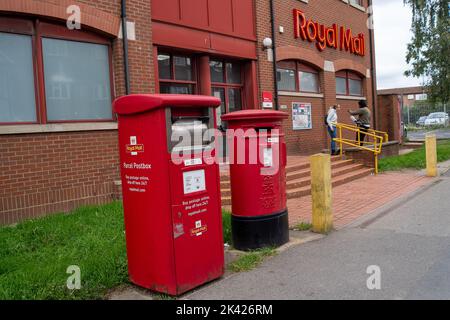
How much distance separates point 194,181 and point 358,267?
207cm

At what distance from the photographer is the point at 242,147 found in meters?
5.49

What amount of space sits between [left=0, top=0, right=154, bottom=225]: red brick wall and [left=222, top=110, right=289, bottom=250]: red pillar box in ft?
12.1

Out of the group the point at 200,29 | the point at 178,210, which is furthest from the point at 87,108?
the point at 178,210

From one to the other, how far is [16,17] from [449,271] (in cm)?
738

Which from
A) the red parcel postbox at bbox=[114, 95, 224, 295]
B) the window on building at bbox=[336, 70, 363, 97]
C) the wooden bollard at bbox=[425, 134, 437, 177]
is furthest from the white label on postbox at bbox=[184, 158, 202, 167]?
the window on building at bbox=[336, 70, 363, 97]

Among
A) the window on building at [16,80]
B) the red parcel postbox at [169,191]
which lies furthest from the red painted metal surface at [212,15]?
the red parcel postbox at [169,191]

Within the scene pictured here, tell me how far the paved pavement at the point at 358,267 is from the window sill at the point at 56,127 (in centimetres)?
457

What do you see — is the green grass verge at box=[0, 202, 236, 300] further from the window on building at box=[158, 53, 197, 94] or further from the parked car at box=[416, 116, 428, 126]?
the parked car at box=[416, 116, 428, 126]

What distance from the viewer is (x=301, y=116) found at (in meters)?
14.5

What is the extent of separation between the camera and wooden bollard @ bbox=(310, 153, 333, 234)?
6309 millimetres

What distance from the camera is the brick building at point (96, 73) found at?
7422 millimetres

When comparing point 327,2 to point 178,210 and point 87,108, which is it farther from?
point 178,210

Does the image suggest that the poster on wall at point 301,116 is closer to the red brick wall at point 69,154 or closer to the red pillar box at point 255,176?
the red brick wall at point 69,154

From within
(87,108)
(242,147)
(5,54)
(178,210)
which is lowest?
(178,210)
